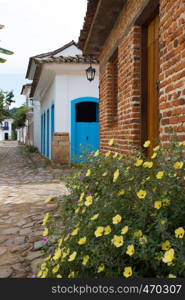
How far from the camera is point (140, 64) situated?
5207 millimetres

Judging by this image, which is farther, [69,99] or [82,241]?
[69,99]

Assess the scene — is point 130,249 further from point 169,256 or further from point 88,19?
point 88,19

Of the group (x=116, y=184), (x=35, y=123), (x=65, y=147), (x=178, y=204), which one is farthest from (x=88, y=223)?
(x=35, y=123)

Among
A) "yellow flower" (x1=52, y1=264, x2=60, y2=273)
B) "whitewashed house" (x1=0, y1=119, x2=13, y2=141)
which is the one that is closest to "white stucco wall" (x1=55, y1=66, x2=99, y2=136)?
"yellow flower" (x1=52, y1=264, x2=60, y2=273)

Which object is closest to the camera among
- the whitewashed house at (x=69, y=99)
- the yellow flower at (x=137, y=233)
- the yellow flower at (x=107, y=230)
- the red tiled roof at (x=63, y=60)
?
the yellow flower at (x=137, y=233)

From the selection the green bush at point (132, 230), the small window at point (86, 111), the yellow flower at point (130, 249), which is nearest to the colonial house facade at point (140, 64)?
the green bush at point (132, 230)

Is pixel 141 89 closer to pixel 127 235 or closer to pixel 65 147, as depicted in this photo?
pixel 127 235

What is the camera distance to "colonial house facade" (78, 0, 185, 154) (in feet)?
11.9

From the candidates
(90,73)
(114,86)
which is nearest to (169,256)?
(114,86)

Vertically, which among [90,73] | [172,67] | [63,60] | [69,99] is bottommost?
[172,67]

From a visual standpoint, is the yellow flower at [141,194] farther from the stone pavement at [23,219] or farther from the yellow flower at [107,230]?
the stone pavement at [23,219]

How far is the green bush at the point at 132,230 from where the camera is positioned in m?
2.06

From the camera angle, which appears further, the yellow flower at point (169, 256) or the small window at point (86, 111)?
the small window at point (86, 111)

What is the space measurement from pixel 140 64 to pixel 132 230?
353cm
